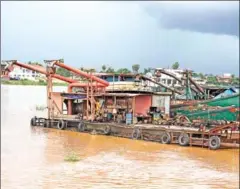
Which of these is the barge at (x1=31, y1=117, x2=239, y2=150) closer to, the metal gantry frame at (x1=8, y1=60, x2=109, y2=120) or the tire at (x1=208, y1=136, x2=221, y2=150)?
the tire at (x1=208, y1=136, x2=221, y2=150)

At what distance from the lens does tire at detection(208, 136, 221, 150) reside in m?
18.5

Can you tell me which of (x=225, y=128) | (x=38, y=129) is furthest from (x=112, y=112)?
(x=225, y=128)

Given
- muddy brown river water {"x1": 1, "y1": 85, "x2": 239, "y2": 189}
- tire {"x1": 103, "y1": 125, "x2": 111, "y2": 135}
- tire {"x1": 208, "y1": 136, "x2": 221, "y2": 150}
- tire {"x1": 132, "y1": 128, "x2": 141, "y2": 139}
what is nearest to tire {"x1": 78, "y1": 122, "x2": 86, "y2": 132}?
tire {"x1": 103, "y1": 125, "x2": 111, "y2": 135}

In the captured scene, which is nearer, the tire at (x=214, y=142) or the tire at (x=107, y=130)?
the tire at (x=214, y=142)

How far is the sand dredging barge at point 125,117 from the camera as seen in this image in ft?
63.1

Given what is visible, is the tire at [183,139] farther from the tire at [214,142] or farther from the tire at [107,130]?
the tire at [107,130]

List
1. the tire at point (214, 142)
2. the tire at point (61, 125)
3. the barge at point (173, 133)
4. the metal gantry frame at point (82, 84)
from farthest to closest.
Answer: the tire at point (61, 125) → the metal gantry frame at point (82, 84) → the barge at point (173, 133) → the tire at point (214, 142)

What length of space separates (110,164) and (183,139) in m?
5.67

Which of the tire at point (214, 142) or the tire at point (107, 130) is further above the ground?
the tire at point (107, 130)

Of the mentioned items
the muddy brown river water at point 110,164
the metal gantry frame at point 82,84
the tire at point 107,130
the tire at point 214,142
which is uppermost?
the metal gantry frame at point 82,84

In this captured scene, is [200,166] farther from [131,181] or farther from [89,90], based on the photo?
[89,90]

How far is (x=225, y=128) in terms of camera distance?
739 inches

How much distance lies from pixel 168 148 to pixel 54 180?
28.3ft

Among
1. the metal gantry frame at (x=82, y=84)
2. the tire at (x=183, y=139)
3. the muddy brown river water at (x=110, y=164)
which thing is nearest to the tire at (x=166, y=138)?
the muddy brown river water at (x=110, y=164)
